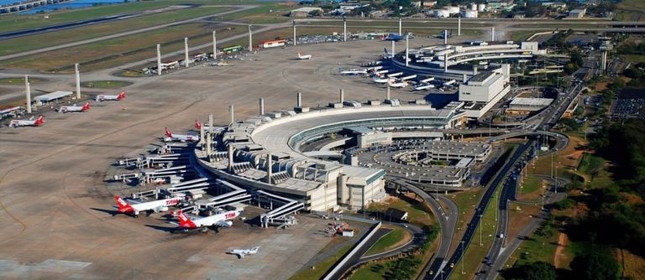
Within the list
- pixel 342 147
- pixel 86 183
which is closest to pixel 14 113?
pixel 86 183

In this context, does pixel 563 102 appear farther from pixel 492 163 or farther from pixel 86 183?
pixel 86 183

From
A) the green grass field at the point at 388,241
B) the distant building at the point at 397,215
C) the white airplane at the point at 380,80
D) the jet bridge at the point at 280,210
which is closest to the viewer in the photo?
the green grass field at the point at 388,241

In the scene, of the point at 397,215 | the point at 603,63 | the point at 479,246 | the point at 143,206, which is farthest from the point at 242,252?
the point at 603,63

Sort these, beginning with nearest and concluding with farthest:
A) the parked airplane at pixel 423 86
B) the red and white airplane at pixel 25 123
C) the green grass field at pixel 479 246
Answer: the green grass field at pixel 479 246 < the red and white airplane at pixel 25 123 < the parked airplane at pixel 423 86

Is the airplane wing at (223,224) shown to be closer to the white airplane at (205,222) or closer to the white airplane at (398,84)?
the white airplane at (205,222)

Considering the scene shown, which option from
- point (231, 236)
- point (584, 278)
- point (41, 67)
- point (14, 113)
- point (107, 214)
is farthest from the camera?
point (41, 67)

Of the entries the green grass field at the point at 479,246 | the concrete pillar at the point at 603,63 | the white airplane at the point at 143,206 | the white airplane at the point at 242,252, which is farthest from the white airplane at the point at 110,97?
the concrete pillar at the point at 603,63
